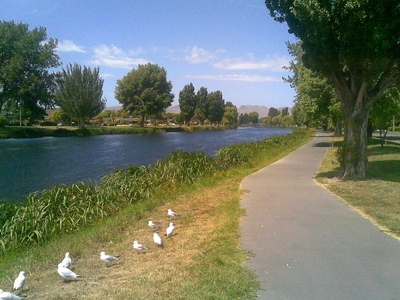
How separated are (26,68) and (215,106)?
70.4 meters

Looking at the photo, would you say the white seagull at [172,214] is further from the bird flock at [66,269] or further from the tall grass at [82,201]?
the tall grass at [82,201]

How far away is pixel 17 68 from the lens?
181ft

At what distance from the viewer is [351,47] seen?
1188 cm

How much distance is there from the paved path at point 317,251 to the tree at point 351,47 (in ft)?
13.2

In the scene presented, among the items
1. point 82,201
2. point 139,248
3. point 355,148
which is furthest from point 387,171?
point 139,248

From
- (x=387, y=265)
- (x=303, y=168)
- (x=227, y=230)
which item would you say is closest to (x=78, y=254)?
(x=227, y=230)

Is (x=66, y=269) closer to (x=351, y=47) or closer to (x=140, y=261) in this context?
(x=140, y=261)

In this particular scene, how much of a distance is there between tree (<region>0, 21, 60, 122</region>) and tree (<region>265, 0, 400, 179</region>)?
165 ft

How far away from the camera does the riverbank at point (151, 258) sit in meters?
4.88

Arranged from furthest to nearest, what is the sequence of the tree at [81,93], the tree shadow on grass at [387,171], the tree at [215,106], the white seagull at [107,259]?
the tree at [215,106] → the tree at [81,93] → the tree shadow on grass at [387,171] → the white seagull at [107,259]

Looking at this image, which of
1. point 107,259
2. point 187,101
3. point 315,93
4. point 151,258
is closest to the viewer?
point 107,259

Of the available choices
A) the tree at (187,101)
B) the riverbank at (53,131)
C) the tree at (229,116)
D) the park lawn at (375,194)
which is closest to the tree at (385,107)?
the park lawn at (375,194)

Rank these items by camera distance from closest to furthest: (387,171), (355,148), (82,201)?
1. (82,201)
2. (355,148)
3. (387,171)

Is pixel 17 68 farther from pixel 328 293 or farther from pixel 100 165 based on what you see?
pixel 328 293
